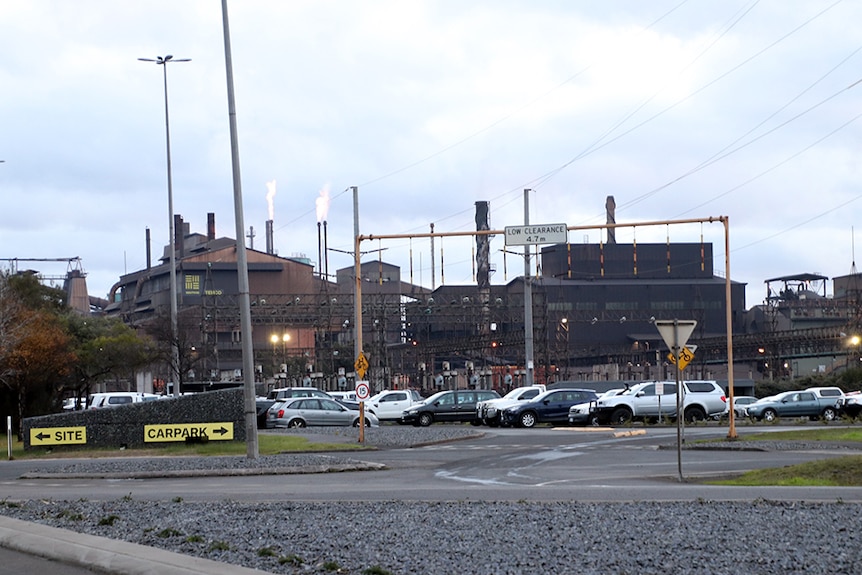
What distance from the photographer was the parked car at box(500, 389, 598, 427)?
44.2m

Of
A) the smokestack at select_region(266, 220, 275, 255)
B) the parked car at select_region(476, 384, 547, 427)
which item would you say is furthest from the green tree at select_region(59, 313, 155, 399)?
the smokestack at select_region(266, 220, 275, 255)


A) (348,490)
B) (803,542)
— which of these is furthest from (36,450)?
(803,542)

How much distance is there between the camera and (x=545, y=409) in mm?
44469

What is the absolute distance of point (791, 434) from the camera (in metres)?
33.3

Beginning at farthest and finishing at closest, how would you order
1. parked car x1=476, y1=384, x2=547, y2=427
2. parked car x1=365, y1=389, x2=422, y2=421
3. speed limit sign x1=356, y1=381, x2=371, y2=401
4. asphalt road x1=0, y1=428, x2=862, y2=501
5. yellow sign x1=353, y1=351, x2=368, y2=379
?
parked car x1=365, y1=389, x2=422, y2=421 → parked car x1=476, y1=384, x2=547, y2=427 → speed limit sign x1=356, y1=381, x2=371, y2=401 → yellow sign x1=353, y1=351, x2=368, y2=379 → asphalt road x1=0, y1=428, x2=862, y2=501

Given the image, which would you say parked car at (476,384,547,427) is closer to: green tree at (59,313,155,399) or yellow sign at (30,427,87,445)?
yellow sign at (30,427,87,445)

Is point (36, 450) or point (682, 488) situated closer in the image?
point (682, 488)

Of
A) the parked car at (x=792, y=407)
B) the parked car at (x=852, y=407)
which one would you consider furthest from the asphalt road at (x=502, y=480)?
the parked car at (x=852, y=407)

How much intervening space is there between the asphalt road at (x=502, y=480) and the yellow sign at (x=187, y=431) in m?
3.73

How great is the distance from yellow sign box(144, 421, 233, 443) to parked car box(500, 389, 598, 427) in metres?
15.1

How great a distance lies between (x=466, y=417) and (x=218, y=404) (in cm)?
1708

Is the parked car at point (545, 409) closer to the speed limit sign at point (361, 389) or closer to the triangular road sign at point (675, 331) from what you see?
the speed limit sign at point (361, 389)

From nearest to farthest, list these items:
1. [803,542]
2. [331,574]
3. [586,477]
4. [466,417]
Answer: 1. [331,574]
2. [803,542]
3. [586,477]
4. [466,417]

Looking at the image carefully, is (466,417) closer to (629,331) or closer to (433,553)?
(433,553)
